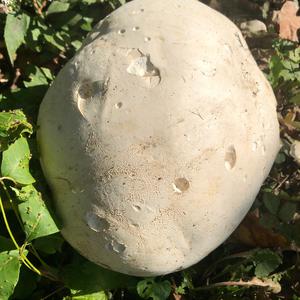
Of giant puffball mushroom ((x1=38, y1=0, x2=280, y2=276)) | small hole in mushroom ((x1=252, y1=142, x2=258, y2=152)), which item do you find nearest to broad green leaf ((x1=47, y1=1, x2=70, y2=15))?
giant puffball mushroom ((x1=38, y1=0, x2=280, y2=276))

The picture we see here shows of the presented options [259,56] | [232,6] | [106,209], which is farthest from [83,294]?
[232,6]

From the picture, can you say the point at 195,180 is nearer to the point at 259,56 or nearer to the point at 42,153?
the point at 42,153

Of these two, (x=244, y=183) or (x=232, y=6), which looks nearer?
(x=244, y=183)

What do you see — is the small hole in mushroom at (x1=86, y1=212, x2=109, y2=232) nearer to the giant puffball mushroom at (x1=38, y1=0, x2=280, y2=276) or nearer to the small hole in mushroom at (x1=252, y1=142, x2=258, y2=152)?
the giant puffball mushroom at (x1=38, y1=0, x2=280, y2=276)

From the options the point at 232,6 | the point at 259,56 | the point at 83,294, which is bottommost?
the point at 83,294

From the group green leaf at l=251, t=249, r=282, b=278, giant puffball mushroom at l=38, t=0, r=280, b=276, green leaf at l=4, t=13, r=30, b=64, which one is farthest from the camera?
green leaf at l=251, t=249, r=282, b=278
